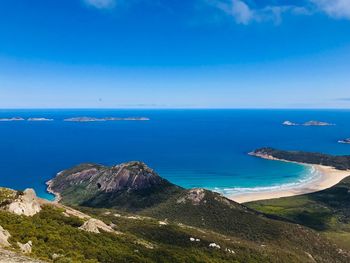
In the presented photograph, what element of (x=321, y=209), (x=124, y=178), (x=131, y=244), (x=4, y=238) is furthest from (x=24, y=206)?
(x=321, y=209)

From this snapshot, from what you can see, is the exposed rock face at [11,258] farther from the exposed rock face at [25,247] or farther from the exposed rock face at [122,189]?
the exposed rock face at [122,189]

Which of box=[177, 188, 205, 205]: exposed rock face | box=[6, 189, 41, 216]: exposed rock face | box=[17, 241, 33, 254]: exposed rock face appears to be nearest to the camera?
box=[17, 241, 33, 254]: exposed rock face

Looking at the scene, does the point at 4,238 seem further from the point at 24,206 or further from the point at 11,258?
the point at 24,206

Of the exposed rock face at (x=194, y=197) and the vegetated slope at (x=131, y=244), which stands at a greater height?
the vegetated slope at (x=131, y=244)

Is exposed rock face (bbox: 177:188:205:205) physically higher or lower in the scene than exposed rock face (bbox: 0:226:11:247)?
lower

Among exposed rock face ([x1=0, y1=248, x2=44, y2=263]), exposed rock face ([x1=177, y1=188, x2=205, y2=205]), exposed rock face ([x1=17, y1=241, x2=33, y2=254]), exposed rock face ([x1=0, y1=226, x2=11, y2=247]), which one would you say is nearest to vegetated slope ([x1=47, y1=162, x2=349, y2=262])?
exposed rock face ([x1=177, y1=188, x2=205, y2=205])

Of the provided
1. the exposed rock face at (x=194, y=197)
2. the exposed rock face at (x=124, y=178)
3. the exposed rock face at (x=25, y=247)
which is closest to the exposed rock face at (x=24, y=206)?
the exposed rock face at (x=25, y=247)

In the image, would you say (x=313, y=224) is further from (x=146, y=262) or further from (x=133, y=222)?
(x=146, y=262)

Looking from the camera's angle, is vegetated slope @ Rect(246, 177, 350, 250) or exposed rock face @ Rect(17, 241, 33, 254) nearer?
exposed rock face @ Rect(17, 241, 33, 254)

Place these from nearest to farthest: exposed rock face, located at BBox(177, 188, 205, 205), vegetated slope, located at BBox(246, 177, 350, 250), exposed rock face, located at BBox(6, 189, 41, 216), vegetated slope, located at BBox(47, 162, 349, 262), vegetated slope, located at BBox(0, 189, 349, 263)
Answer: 1. vegetated slope, located at BBox(0, 189, 349, 263)
2. exposed rock face, located at BBox(6, 189, 41, 216)
3. vegetated slope, located at BBox(47, 162, 349, 262)
4. exposed rock face, located at BBox(177, 188, 205, 205)
5. vegetated slope, located at BBox(246, 177, 350, 250)

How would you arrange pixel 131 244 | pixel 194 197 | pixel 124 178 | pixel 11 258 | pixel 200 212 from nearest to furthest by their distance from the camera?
pixel 11 258, pixel 131 244, pixel 200 212, pixel 194 197, pixel 124 178

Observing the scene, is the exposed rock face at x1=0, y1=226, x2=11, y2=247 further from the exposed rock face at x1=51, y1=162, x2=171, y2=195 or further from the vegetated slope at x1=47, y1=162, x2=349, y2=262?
the exposed rock face at x1=51, y1=162, x2=171, y2=195
